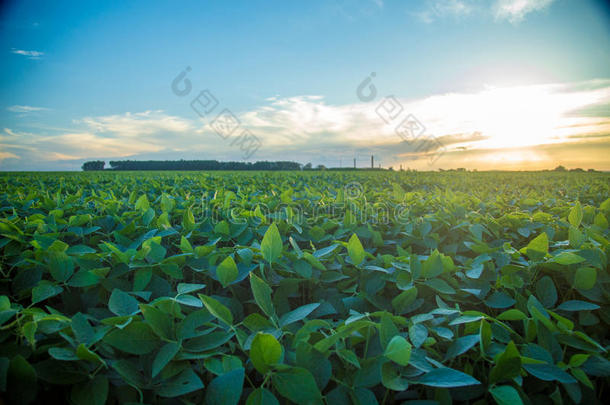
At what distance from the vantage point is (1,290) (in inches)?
61.6

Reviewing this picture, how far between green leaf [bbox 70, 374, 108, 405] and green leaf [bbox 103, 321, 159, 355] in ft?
0.29

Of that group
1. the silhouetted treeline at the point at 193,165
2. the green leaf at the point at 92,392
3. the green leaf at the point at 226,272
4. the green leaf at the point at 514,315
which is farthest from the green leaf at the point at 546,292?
the silhouetted treeline at the point at 193,165

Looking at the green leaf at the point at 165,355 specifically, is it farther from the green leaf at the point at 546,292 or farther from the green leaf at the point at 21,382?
the green leaf at the point at 546,292

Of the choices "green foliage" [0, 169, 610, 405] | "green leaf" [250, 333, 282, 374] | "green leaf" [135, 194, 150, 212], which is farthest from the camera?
"green leaf" [135, 194, 150, 212]

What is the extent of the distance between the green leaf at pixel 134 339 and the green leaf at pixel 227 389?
25cm

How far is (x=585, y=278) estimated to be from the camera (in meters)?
1.49

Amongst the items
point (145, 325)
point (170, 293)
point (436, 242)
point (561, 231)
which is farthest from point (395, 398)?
point (561, 231)

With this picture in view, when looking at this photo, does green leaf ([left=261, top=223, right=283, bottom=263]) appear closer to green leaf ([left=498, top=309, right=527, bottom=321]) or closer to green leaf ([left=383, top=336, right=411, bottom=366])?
green leaf ([left=383, top=336, right=411, bottom=366])

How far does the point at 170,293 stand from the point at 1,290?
0.92 meters

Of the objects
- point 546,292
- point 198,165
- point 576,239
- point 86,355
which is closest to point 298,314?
point 86,355

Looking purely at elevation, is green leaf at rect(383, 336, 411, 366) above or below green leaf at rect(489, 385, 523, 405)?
above

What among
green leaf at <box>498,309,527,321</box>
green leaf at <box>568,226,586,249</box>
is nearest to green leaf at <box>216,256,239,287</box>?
green leaf at <box>498,309,527,321</box>

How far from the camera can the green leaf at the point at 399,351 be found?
0.84 metres

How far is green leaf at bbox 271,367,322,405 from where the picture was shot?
798mm
